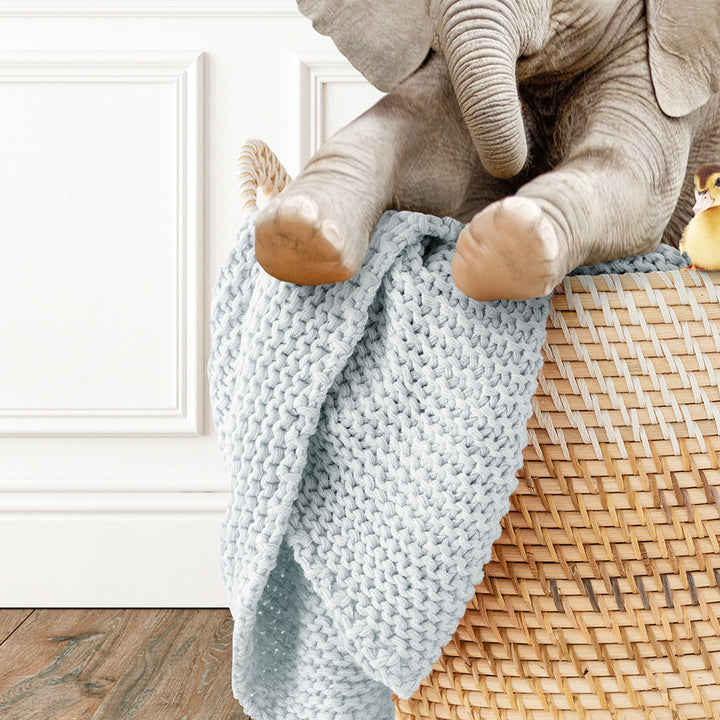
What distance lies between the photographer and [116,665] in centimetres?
98

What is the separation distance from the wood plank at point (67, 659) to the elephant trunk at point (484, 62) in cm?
73

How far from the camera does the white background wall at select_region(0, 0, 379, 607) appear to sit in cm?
123

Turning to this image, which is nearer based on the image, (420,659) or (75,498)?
(420,659)

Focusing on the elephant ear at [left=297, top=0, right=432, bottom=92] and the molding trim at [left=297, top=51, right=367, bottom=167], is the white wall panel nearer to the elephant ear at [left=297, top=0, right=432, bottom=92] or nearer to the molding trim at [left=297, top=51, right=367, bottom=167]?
the molding trim at [left=297, top=51, right=367, bottom=167]

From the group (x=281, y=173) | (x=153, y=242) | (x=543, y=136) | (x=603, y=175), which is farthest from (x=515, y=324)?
(x=153, y=242)

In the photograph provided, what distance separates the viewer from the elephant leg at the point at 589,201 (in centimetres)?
43

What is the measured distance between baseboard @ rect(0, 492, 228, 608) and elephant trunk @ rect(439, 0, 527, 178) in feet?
2.93

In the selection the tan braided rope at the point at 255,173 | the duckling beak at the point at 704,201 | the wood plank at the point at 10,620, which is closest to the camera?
the duckling beak at the point at 704,201

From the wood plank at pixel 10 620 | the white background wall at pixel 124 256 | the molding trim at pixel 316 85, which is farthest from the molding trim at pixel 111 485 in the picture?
the molding trim at pixel 316 85

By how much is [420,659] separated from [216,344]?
27cm

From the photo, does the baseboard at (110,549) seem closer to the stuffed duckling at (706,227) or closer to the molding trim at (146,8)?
the molding trim at (146,8)

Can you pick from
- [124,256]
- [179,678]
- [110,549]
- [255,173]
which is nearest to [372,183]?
[255,173]

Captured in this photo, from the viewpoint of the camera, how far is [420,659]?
50cm

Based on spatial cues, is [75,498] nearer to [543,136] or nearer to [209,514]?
[209,514]
